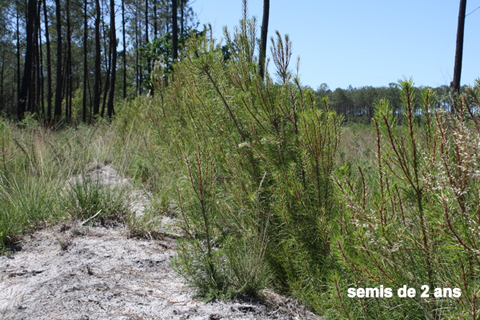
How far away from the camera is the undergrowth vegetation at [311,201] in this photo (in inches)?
51.7

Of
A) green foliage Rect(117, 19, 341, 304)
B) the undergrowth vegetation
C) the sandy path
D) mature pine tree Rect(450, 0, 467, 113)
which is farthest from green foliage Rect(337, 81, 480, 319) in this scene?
mature pine tree Rect(450, 0, 467, 113)

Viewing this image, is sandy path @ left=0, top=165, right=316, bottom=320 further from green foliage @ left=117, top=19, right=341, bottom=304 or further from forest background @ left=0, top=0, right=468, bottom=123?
forest background @ left=0, top=0, right=468, bottom=123

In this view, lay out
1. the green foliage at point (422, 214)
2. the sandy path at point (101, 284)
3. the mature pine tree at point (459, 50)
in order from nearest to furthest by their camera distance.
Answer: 1. the green foliage at point (422, 214)
2. the sandy path at point (101, 284)
3. the mature pine tree at point (459, 50)

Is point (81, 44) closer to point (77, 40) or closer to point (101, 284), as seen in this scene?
point (77, 40)

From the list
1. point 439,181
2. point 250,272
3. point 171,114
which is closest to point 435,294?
point 439,181

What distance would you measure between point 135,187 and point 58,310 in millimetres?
2050

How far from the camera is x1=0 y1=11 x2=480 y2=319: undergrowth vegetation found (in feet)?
4.31

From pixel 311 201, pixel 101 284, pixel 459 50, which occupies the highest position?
pixel 459 50

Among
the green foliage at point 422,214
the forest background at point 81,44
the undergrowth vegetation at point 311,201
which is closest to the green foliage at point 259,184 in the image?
the undergrowth vegetation at point 311,201

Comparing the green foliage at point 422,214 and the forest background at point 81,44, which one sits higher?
the forest background at point 81,44

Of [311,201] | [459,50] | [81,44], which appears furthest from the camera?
[81,44]

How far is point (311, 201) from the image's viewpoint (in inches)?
80.1

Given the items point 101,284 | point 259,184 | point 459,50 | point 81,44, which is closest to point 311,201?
point 259,184

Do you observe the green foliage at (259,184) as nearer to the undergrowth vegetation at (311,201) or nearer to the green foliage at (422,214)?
the undergrowth vegetation at (311,201)
